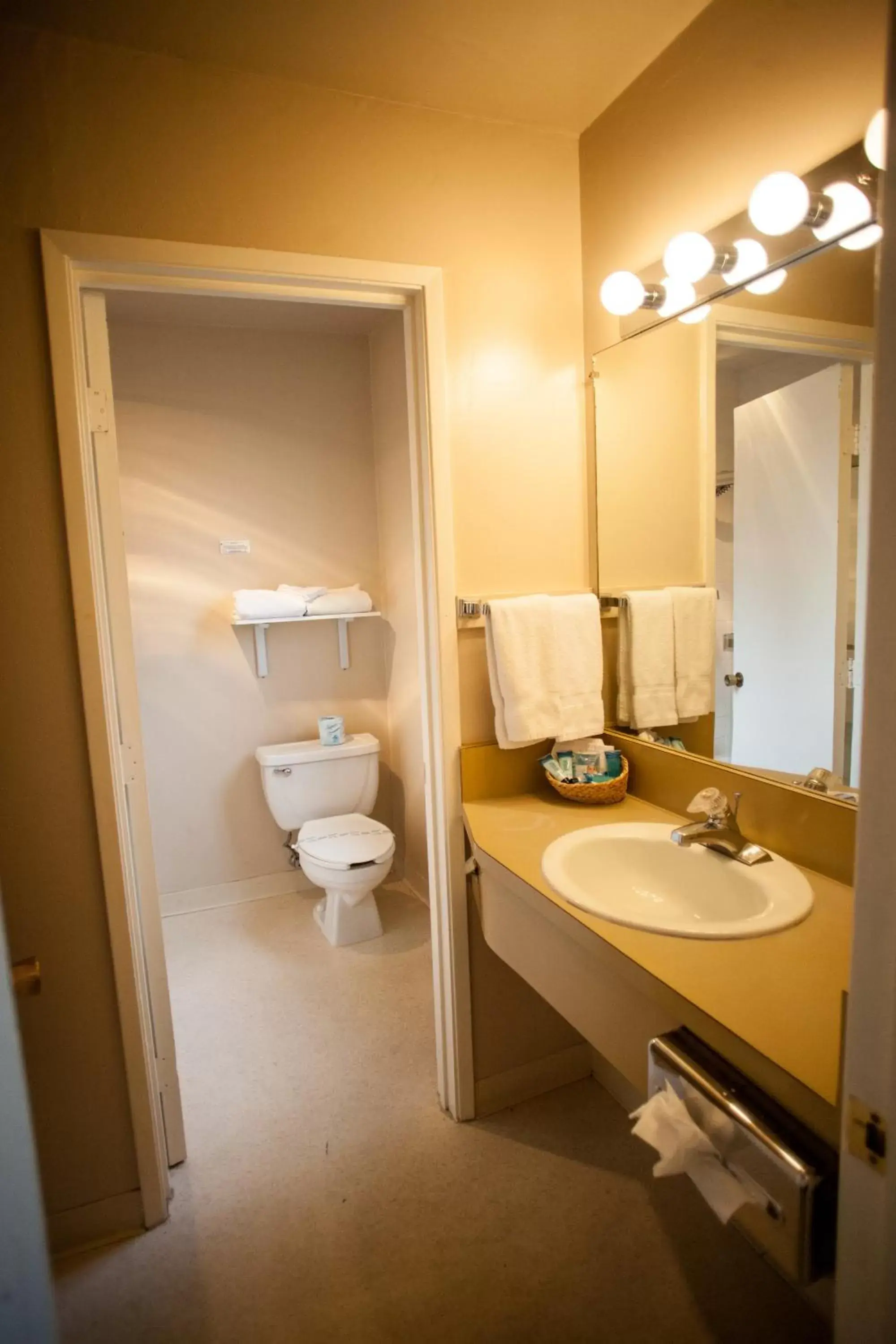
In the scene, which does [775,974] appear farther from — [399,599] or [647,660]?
[399,599]

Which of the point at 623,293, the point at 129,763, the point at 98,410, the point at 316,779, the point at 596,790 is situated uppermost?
the point at 623,293

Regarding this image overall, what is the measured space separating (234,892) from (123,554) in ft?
6.87

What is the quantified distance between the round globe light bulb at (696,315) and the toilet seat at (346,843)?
206cm

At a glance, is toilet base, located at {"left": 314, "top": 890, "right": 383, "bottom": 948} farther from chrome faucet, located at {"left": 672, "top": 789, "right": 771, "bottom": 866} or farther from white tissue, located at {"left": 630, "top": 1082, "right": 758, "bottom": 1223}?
white tissue, located at {"left": 630, "top": 1082, "right": 758, "bottom": 1223}

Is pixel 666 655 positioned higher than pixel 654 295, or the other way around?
pixel 654 295

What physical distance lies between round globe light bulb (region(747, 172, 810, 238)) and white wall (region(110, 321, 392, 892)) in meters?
2.23

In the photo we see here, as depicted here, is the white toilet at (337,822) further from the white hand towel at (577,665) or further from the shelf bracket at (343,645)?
the white hand towel at (577,665)

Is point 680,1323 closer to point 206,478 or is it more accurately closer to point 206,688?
point 206,688

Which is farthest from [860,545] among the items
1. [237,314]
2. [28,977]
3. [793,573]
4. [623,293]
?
[237,314]

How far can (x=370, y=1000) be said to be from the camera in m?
2.49

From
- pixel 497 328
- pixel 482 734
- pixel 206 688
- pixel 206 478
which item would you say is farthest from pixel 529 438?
pixel 206 688

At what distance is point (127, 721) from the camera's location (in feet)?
5.45

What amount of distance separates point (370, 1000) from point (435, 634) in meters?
1.45

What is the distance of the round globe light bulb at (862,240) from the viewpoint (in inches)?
46.6
